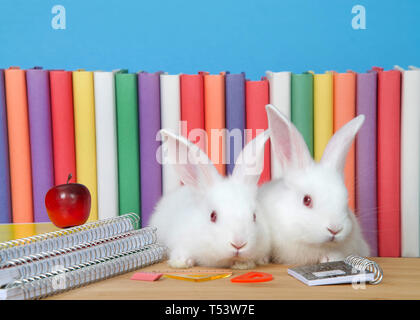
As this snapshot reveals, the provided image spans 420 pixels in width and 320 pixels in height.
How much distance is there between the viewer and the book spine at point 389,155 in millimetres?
1413

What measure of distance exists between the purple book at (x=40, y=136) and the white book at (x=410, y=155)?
933 mm

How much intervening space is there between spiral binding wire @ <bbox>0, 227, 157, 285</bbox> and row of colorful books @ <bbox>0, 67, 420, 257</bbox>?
0.83ft

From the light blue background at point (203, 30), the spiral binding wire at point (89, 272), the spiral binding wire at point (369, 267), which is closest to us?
the spiral binding wire at point (89, 272)

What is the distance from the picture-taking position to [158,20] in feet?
4.99

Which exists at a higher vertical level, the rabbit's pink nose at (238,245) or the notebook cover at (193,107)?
the notebook cover at (193,107)

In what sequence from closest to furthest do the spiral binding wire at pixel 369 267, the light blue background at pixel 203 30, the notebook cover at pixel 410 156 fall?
the spiral binding wire at pixel 369 267 → the notebook cover at pixel 410 156 → the light blue background at pixel 203 30

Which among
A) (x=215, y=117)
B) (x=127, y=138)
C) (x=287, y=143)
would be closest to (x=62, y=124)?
(x=127, y=138)

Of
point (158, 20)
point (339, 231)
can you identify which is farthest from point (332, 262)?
point (158, 20)

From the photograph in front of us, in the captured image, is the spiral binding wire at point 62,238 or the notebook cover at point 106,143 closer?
the spiral binding wire at point 62,238

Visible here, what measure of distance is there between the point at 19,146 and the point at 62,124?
127 mm

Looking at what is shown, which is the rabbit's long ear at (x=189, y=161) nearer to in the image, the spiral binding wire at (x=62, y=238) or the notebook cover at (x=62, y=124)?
the spiral binding wire at (x=62, y=238)

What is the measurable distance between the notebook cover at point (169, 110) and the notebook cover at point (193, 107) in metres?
0.02

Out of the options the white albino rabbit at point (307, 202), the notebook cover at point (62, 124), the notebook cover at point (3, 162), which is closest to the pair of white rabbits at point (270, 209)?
the white albino rabbit at point (307, 202)

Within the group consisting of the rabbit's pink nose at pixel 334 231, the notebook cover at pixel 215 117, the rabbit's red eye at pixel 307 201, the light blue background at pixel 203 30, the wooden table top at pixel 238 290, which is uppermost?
the light blue background at pixel 203 30
